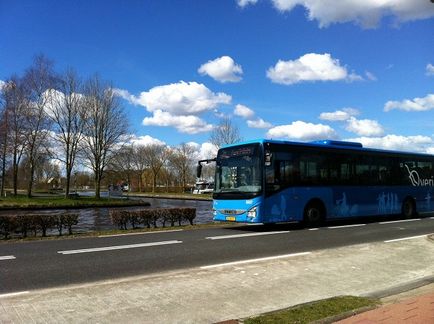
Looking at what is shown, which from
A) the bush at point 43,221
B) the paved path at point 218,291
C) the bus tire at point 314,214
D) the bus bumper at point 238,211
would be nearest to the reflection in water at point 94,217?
the bush at point 43,221

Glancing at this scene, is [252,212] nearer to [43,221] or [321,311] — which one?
[43,221]

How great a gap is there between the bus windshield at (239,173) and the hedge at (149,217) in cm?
183

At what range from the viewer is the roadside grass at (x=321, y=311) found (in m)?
5.53

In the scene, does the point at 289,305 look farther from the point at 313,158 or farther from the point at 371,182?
the point at 371,182

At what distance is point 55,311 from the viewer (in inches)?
232

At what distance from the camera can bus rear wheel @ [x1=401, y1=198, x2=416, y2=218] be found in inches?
861

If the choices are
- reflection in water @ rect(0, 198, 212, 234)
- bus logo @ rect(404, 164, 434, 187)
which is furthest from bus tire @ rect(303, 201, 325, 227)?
bus logo @ rect(404, 164, 434, 187)

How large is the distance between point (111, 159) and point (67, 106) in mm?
8146

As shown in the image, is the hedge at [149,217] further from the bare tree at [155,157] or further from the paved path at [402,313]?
the bare tree at [155,157]

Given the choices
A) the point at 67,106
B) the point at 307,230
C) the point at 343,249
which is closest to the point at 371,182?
the point at 307,230

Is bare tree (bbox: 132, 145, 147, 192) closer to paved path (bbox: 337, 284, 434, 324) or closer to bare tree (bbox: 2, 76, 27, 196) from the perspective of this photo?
bare tree (bbox: 2, 76, 27, 196)

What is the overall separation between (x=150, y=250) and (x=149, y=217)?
5.67 metres

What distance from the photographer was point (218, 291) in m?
7.12

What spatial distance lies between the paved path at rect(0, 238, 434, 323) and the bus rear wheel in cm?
1208
